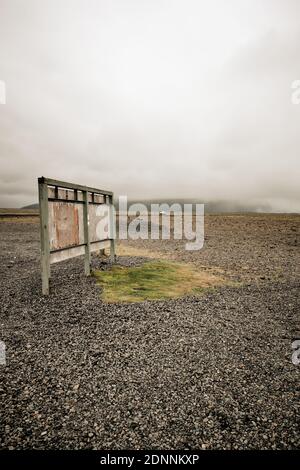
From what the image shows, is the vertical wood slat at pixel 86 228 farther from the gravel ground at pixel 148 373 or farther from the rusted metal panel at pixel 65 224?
the gravel ground at pixel 148 373

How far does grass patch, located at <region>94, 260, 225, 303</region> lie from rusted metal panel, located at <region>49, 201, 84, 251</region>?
1761 millimetres

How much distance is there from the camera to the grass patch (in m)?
7.95

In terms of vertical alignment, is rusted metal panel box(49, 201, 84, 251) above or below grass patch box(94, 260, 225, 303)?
above

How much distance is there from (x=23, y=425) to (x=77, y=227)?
686cm

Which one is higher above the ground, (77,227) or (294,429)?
(77,227)

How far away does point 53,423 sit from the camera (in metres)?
3.19

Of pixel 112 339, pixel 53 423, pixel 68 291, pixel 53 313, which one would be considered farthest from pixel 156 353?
pixel 68 291

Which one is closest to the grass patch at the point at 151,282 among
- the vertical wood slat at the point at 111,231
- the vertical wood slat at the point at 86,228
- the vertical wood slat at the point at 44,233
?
the vertical wood slat at the point at 86,228

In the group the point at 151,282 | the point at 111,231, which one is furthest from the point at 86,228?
the point at 151,282

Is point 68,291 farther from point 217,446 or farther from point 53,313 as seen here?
point 217,446

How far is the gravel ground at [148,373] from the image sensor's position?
308 centimetres

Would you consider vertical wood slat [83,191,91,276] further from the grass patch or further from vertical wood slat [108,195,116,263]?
vertical wood slat [108,195,116,263]

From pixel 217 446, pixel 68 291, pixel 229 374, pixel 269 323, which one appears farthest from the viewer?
pixel 68 291

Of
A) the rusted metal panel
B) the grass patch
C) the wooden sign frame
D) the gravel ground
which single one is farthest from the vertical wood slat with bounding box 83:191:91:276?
the gravel ground
